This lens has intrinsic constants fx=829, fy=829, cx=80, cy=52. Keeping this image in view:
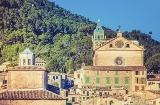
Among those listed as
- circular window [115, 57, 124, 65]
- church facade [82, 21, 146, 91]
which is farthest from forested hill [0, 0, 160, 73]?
circular window [115, 57, 124, 65]

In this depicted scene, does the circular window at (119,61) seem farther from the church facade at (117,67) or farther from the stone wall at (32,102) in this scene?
the stone wall at (32,102)

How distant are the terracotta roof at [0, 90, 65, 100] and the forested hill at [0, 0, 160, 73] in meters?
54.1

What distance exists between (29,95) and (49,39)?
9793 centimetres

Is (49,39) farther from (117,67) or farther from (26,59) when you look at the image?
(26,59)

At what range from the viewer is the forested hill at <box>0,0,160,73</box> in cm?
12269

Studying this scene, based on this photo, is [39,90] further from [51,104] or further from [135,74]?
[135,74]

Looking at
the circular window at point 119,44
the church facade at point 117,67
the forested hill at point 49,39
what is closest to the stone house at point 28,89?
the church facade at point 117,67

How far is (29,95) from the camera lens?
5788 cm

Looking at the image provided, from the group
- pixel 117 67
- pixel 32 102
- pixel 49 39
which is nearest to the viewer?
pixel 32 102

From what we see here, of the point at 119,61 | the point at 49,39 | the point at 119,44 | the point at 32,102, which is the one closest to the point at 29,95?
the point at 32,102

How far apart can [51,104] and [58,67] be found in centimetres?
6553

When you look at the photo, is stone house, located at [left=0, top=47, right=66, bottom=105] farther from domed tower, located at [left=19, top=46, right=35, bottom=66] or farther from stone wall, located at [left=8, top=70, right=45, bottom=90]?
domed tower, located at [left=19, top=46, right=35, bottom=66]

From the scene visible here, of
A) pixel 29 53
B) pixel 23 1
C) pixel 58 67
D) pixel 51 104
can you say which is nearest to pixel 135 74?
pixel 58 67

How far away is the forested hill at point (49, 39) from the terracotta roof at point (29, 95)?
177 ft
